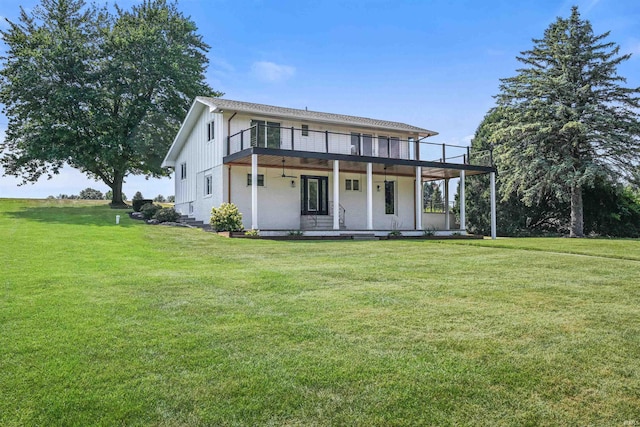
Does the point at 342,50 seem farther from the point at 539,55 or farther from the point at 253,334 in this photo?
the point at 253,334

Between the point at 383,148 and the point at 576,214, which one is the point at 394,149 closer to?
the point at 383,148

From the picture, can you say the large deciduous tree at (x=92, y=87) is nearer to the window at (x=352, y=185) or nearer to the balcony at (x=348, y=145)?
the balcony at (x=348, y=145)

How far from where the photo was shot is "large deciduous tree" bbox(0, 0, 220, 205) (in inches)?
1109

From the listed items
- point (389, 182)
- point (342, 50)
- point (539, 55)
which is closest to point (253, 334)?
point (342, 50)

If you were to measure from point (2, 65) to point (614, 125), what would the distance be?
3720 cm

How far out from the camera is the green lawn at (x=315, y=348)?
3400mm

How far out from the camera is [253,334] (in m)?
4.79

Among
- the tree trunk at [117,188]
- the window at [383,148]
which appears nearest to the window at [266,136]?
the window at [383,148]

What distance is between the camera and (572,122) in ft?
73.3

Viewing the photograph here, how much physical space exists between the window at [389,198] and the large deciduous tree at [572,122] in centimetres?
664

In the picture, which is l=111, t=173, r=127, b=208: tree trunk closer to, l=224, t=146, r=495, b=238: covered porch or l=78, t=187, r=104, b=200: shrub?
l=224, t=146, r=495, b=238: covered porch

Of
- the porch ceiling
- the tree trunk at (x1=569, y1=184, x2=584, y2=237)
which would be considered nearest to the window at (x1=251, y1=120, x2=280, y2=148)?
the porch ceiling

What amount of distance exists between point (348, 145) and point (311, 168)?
2.30m

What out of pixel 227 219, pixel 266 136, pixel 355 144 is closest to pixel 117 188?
pixel 266 136
